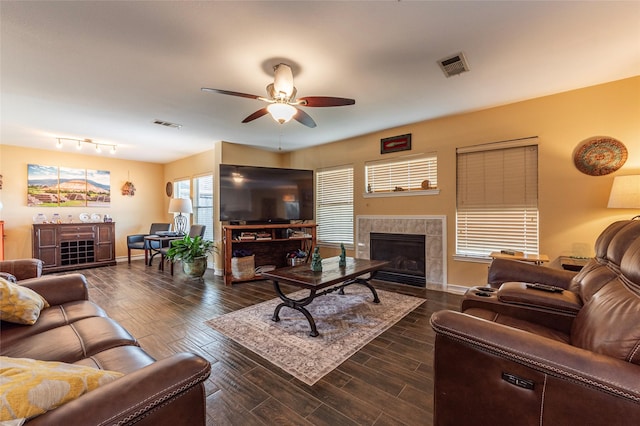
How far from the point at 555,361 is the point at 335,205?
13.8ft

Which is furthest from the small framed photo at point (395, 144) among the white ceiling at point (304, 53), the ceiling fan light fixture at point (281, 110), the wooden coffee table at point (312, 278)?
the ceiling fan light fixture at point (281, 110)

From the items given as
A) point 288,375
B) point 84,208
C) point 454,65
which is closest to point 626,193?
point 454,65

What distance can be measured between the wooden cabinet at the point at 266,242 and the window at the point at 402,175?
54.7 inches

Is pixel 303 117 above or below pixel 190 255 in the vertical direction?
above

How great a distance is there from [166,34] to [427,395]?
3.12 m

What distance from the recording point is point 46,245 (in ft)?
16.1

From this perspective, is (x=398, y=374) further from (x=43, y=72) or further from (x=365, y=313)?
(x=43, y=72)

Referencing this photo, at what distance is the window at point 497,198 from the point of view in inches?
122

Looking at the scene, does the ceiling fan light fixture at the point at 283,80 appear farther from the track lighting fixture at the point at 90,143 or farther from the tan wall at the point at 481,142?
the track lighting fixture at the point at 90,143

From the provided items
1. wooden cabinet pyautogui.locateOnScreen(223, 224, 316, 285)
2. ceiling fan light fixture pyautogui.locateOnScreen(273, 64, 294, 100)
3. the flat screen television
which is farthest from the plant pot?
ceiling fan light fixture pyautogui.locateOnScreen(273, 64, 294, 100)

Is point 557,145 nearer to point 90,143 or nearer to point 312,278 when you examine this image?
point 312,278

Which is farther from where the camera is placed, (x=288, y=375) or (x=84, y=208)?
(x=84, y=208)

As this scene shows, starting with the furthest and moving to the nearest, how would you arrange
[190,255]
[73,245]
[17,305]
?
1. [73,245]
2. [190,255]
3. [17,305]

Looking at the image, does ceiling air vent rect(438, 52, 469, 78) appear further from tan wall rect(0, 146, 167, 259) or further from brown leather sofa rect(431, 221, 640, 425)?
tan wall rect(0, 146, 167, 259)
